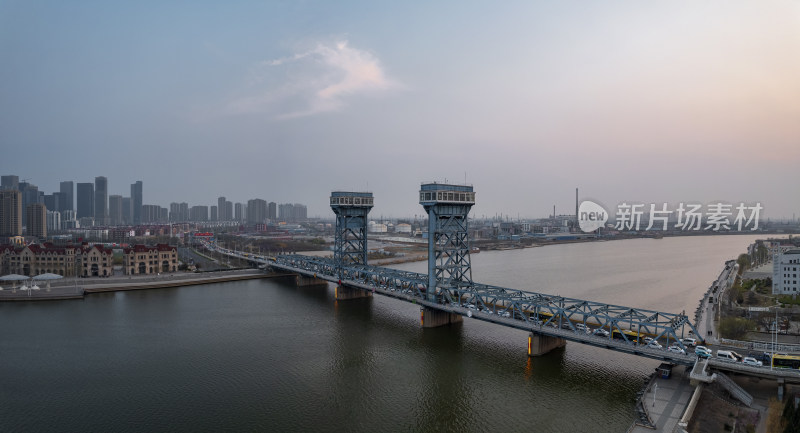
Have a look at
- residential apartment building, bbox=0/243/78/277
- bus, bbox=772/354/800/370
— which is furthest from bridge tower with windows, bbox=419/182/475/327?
residential apartment building, bbox=0/243/78/277

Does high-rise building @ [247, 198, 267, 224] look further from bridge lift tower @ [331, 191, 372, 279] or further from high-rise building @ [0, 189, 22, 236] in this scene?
bridge lift tower @ [331, 191, 372, 279]

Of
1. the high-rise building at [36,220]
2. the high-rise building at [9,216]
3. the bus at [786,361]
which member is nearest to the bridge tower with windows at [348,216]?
the bus at [786,361]

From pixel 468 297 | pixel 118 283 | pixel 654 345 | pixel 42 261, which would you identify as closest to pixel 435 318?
pixel 468 297

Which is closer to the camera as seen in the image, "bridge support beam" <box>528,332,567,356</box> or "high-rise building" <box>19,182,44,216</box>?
"bridge support beam" <box>528,332,567,356</box>

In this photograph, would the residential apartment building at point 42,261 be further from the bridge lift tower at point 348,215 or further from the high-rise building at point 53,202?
the high-rise building at point 53,202

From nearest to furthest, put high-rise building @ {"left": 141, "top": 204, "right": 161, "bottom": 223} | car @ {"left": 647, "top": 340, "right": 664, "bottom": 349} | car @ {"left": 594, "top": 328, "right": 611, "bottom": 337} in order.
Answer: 1. car @ {"left": 647, "top": 340, "right": 664, "bottom": 349}
2. car @ {"left": 594, "top": 328, "right": 611, "bottom": 337}
3. high-rise building @ {"left": 141, "top": 204, "right": 161, "bottom": 223}

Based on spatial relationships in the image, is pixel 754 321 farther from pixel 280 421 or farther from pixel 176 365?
pixel 176 365
